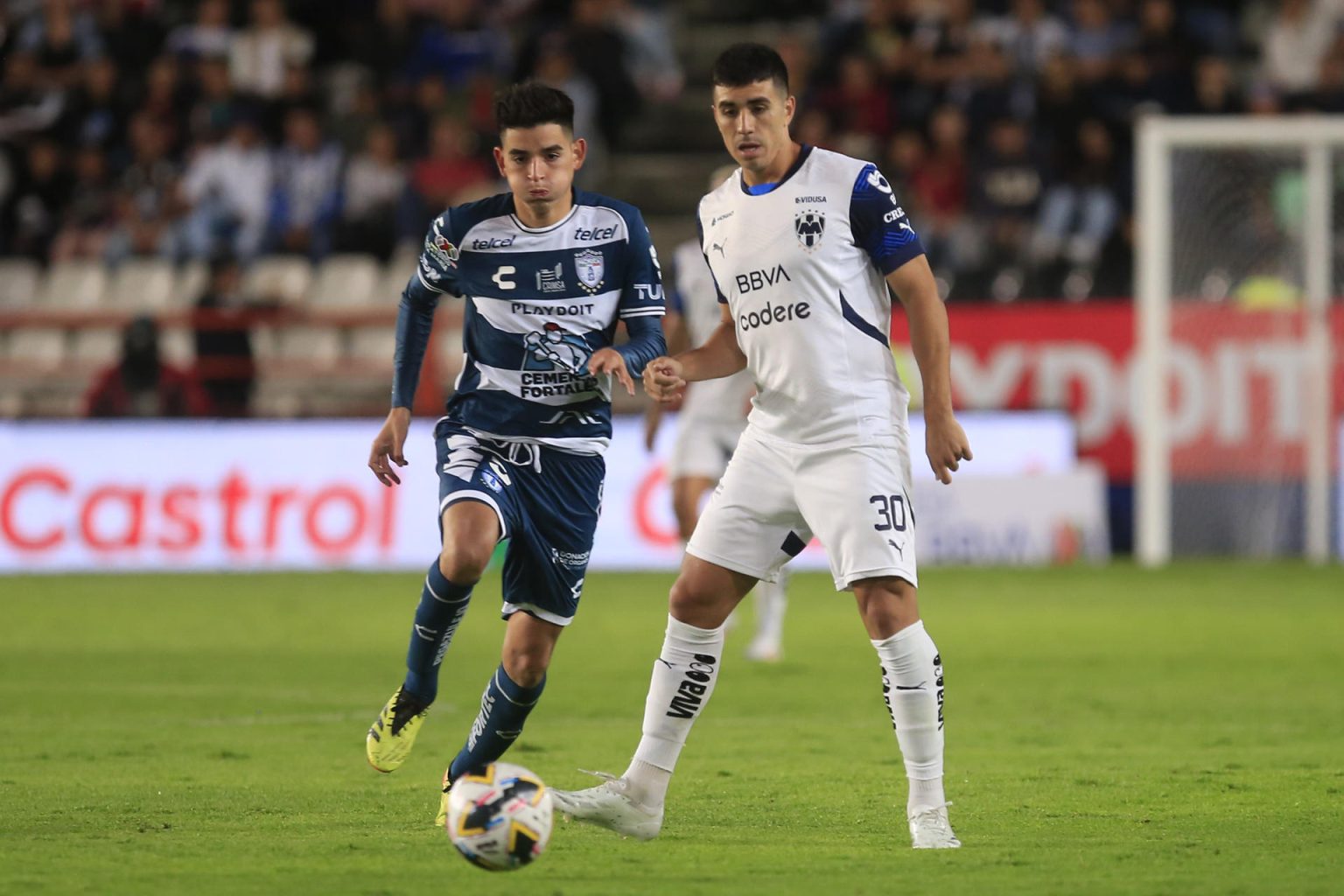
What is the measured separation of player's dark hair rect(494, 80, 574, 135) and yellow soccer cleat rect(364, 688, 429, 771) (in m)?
1.77

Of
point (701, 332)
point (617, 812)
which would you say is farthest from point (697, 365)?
point (701, 332)

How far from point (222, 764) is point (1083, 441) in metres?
11.6

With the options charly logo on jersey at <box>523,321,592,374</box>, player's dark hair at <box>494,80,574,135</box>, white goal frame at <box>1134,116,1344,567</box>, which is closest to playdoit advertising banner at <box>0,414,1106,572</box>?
white goal frame at <box>1134,116,1344,567</box>

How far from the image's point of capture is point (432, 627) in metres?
6.56

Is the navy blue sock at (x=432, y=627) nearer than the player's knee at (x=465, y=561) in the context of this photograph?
No

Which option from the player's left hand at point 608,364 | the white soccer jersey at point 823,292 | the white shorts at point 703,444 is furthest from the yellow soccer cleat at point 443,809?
the white shorts at point 703,444

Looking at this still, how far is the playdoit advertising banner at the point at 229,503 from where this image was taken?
56.1ft

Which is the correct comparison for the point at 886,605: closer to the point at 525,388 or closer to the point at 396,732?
the point at 525,388

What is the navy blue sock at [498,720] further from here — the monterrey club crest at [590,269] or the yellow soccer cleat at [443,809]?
the monterrey club crest at [590,269]

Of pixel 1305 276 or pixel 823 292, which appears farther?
pixel 1305 276

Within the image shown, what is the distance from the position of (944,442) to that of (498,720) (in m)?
1.67

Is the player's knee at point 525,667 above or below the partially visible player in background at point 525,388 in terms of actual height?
below

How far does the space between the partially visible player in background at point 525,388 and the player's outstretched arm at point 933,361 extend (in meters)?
0.99

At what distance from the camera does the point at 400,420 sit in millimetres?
6676
